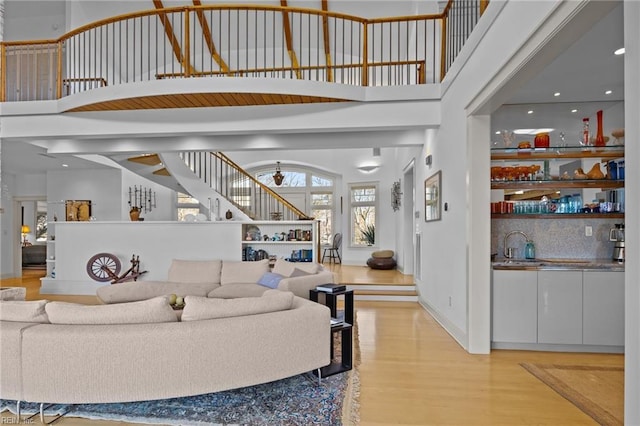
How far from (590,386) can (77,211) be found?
924cm

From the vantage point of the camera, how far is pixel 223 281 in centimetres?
593

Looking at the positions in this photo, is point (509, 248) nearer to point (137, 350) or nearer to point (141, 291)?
point (137, 350)

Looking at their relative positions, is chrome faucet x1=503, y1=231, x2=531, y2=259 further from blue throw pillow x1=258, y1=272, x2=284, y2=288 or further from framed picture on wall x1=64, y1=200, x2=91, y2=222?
framed picture on wall x1=64, y1=200, x2=91, y2=222

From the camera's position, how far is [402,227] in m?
8.76

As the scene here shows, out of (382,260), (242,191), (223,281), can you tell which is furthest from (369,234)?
(223,281)

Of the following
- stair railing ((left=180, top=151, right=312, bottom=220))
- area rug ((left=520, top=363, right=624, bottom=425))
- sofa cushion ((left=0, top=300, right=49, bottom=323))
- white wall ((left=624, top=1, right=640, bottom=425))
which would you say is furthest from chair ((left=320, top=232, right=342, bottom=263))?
white wall ((left=624, top=1, right=640, bottom=425))

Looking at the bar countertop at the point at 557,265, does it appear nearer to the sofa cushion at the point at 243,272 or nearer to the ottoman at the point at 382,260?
the sofa cushion at the point at 243,272

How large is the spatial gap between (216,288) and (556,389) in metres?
4.31

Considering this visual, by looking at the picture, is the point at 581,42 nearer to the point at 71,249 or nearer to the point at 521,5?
the point at 521,5

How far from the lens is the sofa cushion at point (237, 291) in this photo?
207 inches

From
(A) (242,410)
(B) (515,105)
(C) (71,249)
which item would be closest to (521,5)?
(B) (515,105)

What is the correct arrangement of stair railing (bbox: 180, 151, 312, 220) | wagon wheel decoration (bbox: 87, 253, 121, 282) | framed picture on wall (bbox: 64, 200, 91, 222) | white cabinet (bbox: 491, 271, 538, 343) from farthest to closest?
stair railing (bbox: 180, 151, 312, 220), framed picture on wall (bbox: 64, 200, 91, 222), wagon wheel decoration (bbox: 87, 253, 121, 282), white cabinet (bbox: 491, 271, 538, 343)

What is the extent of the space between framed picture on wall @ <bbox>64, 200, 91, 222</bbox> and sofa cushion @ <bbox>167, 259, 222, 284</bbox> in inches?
137

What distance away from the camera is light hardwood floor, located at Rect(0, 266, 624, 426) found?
8.43 ft
